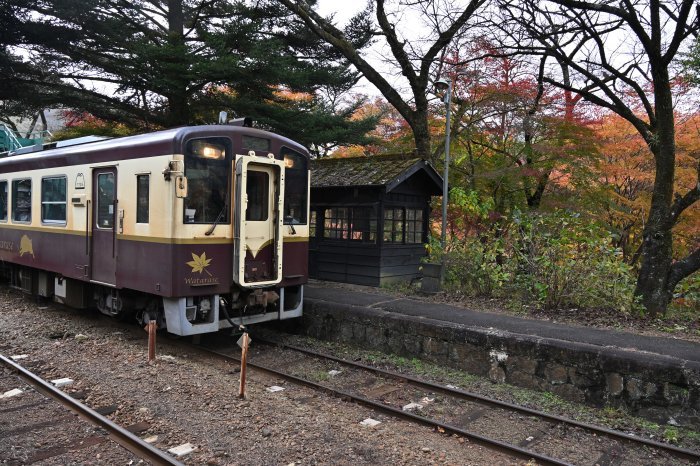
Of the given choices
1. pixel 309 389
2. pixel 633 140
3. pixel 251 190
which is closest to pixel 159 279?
pixel 251 190

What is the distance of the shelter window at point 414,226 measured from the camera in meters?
12.4

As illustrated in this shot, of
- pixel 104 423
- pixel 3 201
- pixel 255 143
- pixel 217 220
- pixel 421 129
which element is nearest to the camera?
pixel 104 423

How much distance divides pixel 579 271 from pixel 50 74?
1313 cm

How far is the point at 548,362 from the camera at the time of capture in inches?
247

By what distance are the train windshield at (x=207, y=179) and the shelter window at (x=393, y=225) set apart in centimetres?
529

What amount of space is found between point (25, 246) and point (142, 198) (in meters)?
4.50

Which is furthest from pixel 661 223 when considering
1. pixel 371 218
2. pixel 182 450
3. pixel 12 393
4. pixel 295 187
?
pixel 12 393

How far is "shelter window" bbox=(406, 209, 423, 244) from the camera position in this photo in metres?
12.4

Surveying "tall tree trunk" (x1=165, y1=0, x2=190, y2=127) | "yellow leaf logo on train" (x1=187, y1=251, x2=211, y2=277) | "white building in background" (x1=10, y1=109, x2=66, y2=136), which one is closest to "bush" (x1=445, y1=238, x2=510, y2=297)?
"yellow leaf logo on train" (x1=187, y1=251, x2=211, y2=277)

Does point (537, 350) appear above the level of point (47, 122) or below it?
below

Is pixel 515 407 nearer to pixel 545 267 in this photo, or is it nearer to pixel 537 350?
pixel 537 350

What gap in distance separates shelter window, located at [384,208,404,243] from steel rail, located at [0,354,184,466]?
24.1 feet

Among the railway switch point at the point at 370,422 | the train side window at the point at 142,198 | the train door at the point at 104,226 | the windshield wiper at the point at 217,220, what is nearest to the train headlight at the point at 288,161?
the windshield wiper at the point at 217,220

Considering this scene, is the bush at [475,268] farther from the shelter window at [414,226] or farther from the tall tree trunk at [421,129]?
the tall tree trunk at [421,129]
